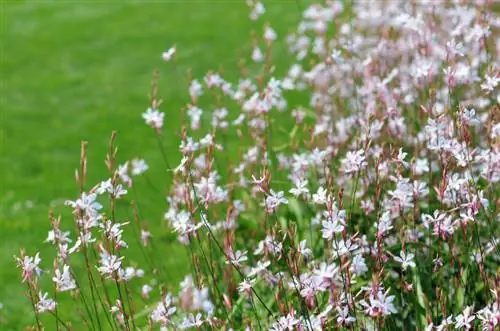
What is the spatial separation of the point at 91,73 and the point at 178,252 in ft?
15.4

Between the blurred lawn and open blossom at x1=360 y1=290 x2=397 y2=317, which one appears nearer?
open blossom at x1=360 y1=290 x2=397 y2=317

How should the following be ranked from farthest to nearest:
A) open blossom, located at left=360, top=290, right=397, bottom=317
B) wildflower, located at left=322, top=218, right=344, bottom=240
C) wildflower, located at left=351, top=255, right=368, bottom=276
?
wildflower, located at left=351, top=255, right=368, bottom=276 < wildflower, located at left=322, top=218, right=344, bottom=240 < open blossom, located at left=360, top=290, right=397, bottom=317

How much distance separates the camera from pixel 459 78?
16.1 ft

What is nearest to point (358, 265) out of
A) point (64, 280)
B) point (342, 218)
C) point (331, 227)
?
point (342, 218)

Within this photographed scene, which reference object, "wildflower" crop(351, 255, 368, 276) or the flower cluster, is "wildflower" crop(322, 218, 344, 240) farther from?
"wildflower" crop(351, 255, 368, 276)

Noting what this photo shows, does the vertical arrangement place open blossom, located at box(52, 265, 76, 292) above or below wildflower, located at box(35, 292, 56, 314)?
above

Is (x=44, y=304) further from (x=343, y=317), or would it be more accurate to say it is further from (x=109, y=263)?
(x=343, y=317)

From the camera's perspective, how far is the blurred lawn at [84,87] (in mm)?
7141

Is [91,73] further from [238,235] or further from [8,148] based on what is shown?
[238,235]

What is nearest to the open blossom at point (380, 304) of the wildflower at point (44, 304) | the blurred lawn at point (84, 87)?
the wildflower at point (44, 304)

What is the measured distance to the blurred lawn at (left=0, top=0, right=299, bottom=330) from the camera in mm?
7141

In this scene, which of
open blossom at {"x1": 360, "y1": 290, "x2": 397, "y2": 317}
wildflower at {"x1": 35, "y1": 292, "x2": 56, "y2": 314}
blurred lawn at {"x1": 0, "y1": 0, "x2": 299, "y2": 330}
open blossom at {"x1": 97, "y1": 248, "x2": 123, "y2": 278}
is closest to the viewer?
open blossom at {"x1": 360, "y1": 290, "x2": 397, "y2": 317}

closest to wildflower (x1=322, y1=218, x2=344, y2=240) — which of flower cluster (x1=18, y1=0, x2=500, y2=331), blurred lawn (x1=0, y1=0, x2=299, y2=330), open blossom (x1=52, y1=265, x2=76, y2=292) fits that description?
flower cluster (x1=18, y1=0, x2=500, y2=331)

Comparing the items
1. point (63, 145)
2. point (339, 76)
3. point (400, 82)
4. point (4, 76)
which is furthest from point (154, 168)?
point (4, 76)
